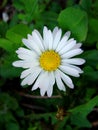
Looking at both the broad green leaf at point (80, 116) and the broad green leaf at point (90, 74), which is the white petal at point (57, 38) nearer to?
the broad green leaf at point (90, 74)

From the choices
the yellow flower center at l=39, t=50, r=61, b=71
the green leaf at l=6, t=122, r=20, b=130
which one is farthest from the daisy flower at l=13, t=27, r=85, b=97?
the green leaf at l=6, t=122, r=20, b=130

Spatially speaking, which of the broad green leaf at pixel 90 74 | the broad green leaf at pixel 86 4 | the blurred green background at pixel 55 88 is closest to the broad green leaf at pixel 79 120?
the blurred green background at pixel 55 88

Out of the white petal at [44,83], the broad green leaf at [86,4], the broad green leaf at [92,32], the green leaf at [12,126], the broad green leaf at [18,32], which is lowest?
the green leaf at [12,126]

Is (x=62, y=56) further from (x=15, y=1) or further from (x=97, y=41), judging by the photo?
(x=15, y=1)

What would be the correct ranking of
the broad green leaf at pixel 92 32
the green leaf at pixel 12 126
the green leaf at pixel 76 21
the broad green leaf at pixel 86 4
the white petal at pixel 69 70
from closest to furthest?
1. the white petal at pixel 69 70
2. the green leaf at pixel 76 21
3. the broad green leaf at pixel 92 32
4. the broad green leaf at pixel 86 4
5. the green leaf at pixel 12 126

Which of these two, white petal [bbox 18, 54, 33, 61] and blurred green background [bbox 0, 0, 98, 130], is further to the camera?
blurred green background [bbox 0, 0, 98, 130]

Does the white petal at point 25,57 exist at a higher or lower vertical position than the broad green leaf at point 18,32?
lower

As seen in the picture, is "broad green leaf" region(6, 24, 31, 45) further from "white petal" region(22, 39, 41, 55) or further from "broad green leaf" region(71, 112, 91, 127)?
"broad green leaf" region(71, 112, 91, 127)
